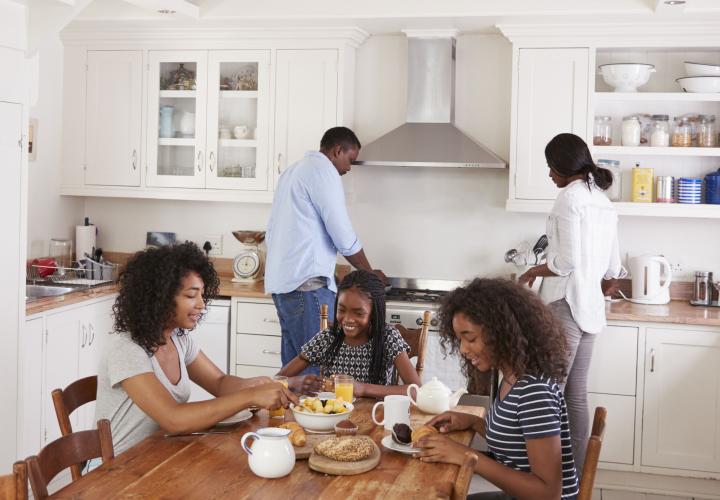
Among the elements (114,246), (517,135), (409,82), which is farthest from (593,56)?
(114,246)

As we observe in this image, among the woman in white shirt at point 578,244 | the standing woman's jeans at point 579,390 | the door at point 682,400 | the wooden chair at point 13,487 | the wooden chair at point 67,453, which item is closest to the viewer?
the wooden chair at point 13,487

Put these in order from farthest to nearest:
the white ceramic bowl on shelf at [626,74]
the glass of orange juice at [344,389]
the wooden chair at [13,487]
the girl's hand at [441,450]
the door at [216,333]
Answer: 1. the door at [216,333]
2. the white ceramic bowl on shelf at [626,74]
3. the glass of orange juice at [344,389]
4. the girl's hand at [441,450]
5. the wooden chair at [13,487]

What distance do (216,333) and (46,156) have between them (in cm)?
143

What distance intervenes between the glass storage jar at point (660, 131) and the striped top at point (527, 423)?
2.55 metres

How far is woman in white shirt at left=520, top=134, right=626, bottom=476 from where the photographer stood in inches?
143

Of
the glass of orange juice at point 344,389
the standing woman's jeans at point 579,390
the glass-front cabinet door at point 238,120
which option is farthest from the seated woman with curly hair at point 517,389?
the glass-front cabinet door at point 238,120

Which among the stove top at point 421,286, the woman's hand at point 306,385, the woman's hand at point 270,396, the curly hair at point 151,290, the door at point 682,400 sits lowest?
the door at point 682,400

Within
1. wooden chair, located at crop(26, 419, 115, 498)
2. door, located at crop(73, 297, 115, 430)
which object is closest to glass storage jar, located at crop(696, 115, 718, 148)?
door, located at crop(73, 297, 115, 430)

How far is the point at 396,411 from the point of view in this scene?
2.40 m

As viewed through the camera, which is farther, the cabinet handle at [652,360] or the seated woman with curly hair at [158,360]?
the cabinet handle at [652,360]

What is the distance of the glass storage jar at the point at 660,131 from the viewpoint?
439 centimetres

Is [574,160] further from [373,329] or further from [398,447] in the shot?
Result: [398,447]

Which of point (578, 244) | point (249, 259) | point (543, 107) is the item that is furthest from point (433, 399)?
point (249, 259)

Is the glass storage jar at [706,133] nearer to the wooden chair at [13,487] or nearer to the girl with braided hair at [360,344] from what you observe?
the girl with braided hair at [360,344]
